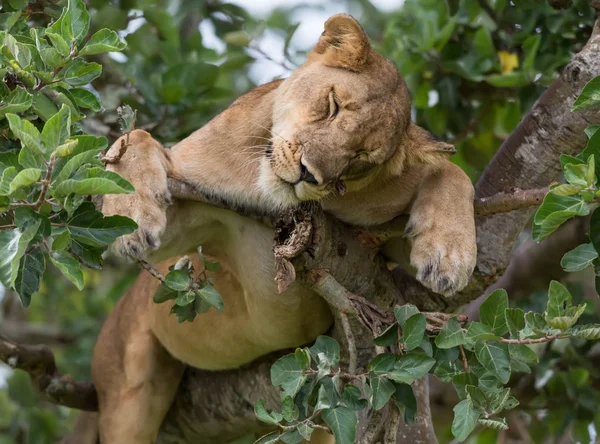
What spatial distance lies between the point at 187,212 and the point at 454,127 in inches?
84.6

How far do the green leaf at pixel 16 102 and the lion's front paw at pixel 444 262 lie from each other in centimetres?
144

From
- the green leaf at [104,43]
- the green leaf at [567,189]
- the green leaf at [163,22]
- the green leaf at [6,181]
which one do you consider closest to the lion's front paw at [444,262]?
the green leaf at [567,189]

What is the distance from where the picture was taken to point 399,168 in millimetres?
3525

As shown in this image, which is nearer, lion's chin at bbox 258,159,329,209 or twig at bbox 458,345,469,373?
twig at bbox 458,345,469,373

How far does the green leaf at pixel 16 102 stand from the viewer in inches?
104

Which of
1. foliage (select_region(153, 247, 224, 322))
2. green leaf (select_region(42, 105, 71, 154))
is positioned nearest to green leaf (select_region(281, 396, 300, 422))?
foliage (select_region(153, 247, 224, 322))

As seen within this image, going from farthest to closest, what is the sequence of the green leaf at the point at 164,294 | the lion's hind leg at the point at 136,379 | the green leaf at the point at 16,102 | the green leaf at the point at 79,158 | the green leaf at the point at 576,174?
the lion's hind leg at the point at 136,379 → the green leaf at the point at 164,294 → the green leaf at the point at 16,102 → the green leaf at the point at 576,174 → the green leaf at the point at 79,158

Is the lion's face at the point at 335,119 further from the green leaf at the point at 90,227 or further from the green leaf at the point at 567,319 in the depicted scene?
the green leaf at the point at 567,319

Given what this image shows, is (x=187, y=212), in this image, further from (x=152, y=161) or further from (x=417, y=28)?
(x=417, y=28)

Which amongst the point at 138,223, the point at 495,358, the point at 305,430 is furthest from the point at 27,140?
the point at 495,358

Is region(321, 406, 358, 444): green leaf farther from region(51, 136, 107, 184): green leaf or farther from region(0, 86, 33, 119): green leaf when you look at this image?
region(0, 86, 33, 119): green leaf

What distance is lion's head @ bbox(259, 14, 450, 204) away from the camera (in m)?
3.22

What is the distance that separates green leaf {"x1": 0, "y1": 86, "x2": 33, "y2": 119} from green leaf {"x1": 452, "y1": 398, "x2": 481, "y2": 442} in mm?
1529

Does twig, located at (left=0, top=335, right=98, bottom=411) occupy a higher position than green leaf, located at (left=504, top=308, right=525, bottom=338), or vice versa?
green leaf, located at (left=504, top=308, right=525, bottom=338)
